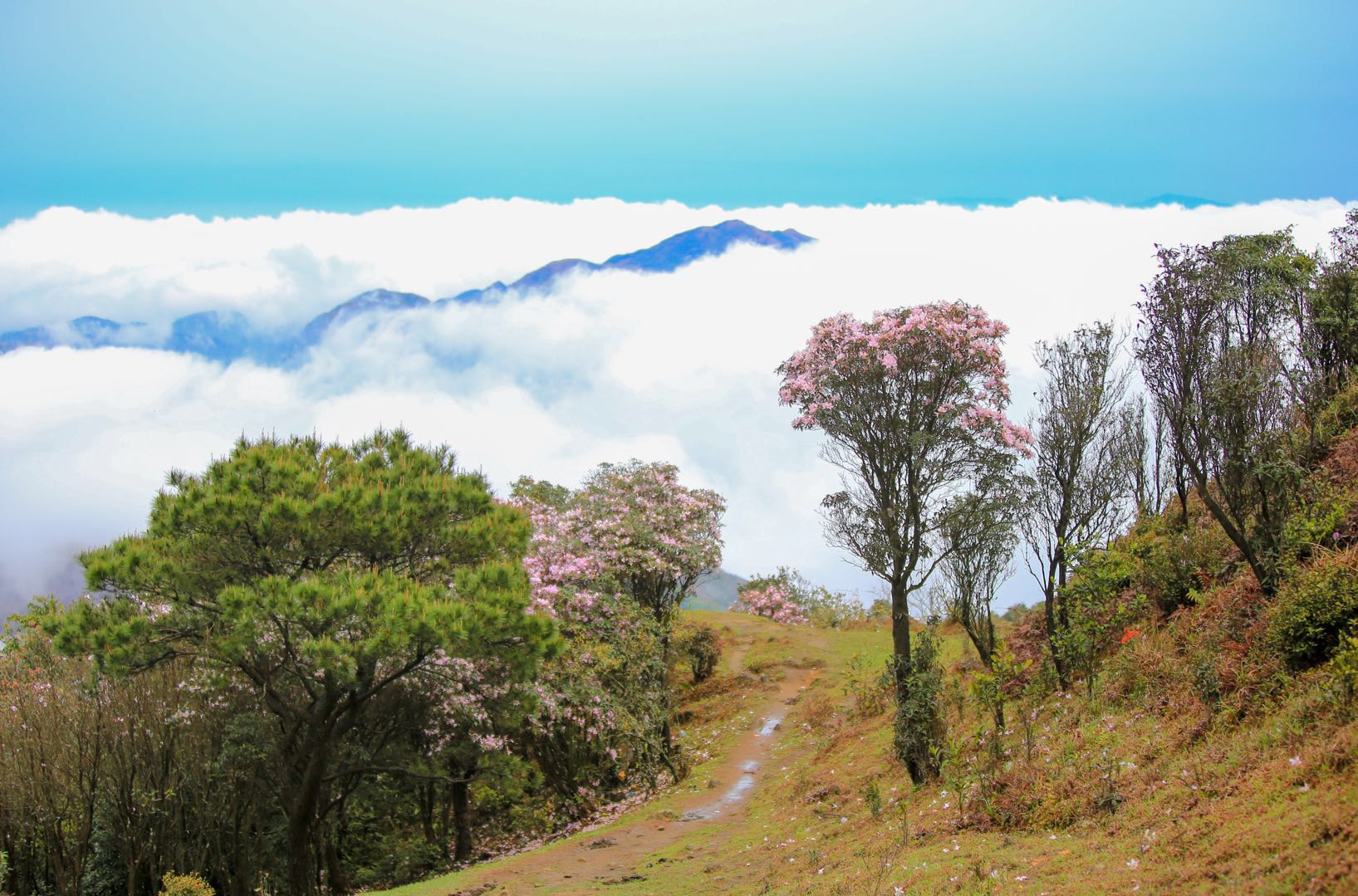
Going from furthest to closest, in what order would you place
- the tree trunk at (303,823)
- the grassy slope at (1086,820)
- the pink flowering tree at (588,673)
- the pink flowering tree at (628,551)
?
the pink flowering tree at (628,551) < the pink flowering tree at (588,673) < the tree trunk at (303,823) < the grassy slope at (1086,820)

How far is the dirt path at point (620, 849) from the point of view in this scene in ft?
46.9

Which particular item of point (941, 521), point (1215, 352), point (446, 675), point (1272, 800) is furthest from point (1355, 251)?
point (446, 675)

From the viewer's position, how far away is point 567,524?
89.1 ft

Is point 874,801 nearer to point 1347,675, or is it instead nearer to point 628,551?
point 1347,675

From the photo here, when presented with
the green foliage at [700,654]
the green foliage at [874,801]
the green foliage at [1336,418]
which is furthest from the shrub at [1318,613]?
the green foliage at [700,654]

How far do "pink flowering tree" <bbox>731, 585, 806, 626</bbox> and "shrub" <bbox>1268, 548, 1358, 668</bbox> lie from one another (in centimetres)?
3615

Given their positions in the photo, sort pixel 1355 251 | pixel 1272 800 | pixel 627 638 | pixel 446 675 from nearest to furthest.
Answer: pixel 1272 800, pixel 446 675, pixel 1355 251, pixel 627 638

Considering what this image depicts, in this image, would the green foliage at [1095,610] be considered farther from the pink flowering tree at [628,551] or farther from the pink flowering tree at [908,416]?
the pink flowering tree at [628,551]

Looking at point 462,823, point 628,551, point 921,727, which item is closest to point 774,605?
point 628,551

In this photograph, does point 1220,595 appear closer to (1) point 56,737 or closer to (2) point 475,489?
(2) point 475,489

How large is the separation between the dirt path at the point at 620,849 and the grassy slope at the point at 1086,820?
443 millimetres

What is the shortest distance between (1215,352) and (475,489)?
13468 mm

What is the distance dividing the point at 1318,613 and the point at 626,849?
40.4ft

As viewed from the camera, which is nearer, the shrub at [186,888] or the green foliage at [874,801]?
the green foliage at [874,801]
